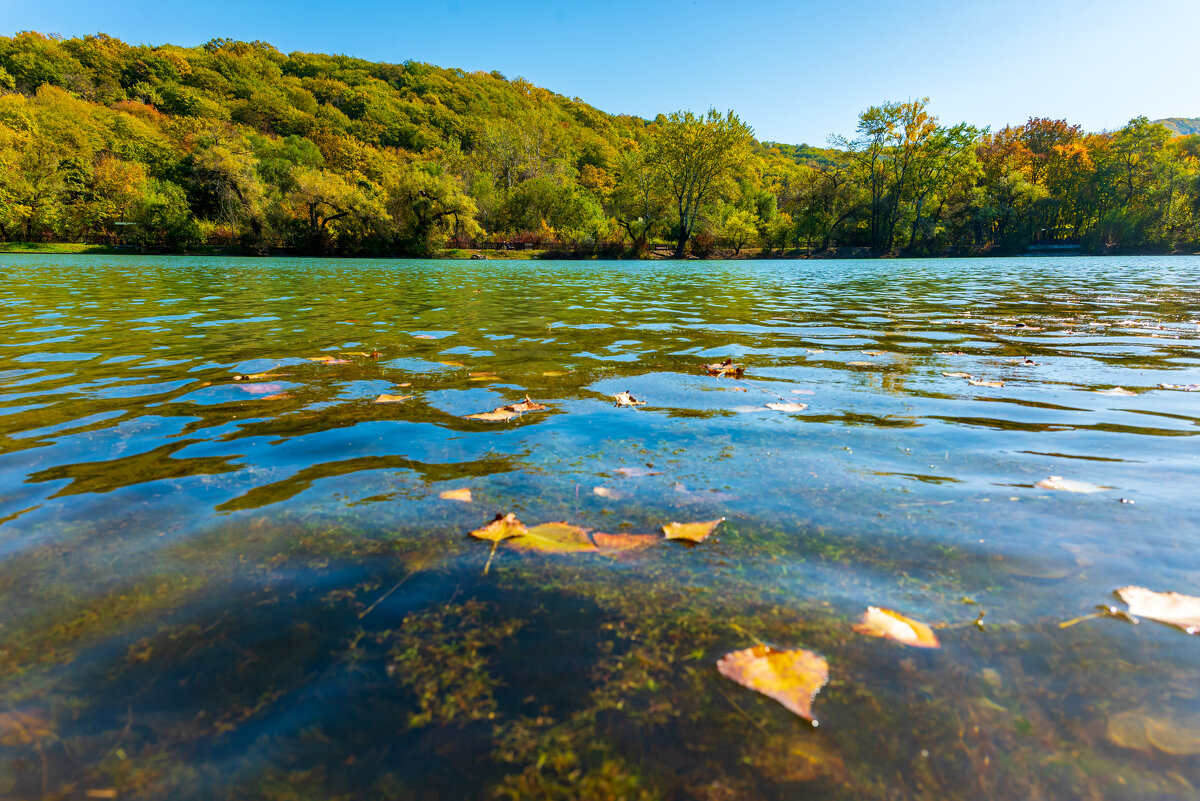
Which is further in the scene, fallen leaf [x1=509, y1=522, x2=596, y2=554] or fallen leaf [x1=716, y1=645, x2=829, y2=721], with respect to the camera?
fallen leaf [x1=509, y1=522, x2=596, y2=554]

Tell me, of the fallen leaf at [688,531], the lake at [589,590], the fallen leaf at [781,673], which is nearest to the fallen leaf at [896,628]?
the lake at [589,590]

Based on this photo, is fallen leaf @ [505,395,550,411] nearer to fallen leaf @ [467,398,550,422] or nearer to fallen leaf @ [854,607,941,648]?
fallen leaf @ [467,398,550,422]

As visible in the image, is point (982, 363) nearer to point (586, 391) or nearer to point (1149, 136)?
point (586, 391)

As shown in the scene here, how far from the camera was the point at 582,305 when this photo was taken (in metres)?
12.2

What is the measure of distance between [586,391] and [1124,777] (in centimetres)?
370

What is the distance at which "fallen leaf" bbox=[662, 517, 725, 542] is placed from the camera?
6.91ft

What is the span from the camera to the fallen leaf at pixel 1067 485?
251cm

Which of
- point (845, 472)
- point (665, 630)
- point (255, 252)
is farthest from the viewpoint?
point (255, 252)

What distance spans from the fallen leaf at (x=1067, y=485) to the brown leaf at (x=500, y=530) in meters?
2.42

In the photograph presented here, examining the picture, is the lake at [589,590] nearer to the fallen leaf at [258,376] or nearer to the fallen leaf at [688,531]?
the fallen leaf at [688,531]

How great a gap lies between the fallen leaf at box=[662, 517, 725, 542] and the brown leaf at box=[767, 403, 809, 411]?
2.02 metres

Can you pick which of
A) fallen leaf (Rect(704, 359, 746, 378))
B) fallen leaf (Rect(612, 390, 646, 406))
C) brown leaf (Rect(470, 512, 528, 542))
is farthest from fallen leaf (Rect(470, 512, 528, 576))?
fallen leaf (Rect(704, 359, 746, 378))

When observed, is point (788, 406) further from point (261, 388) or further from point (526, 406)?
point (261, 388)

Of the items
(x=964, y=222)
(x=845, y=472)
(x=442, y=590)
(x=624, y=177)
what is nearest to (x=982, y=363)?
(x=845, y=472)
